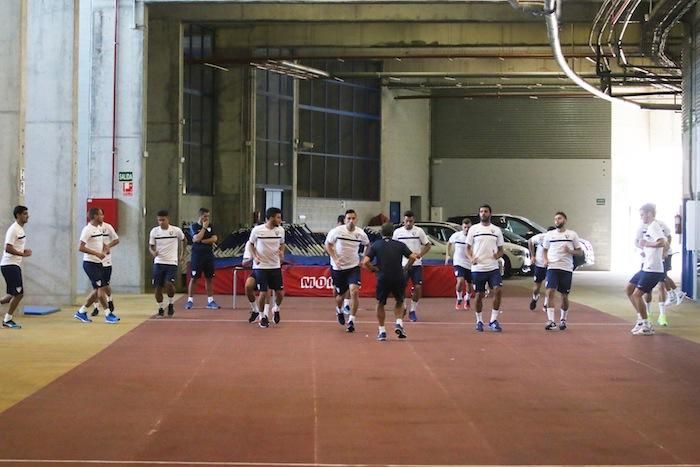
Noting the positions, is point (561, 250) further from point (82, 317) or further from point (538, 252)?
point (82, 317)

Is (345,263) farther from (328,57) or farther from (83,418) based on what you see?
(328,57)

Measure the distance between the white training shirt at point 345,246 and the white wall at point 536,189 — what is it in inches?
992

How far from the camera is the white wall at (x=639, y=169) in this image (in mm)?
41750

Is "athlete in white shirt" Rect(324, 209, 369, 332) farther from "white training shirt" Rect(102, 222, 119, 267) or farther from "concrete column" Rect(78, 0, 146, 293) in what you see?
"concrete column" Rect(78, 0, 146, 293)

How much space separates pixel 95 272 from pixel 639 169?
29.4 metres

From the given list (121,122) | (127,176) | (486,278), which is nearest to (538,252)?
→ (486,278)

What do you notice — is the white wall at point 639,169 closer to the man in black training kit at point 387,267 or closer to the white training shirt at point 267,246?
the white training shirt at point 267,246

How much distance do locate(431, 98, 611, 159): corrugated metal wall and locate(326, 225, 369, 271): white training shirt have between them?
25973 millimetres

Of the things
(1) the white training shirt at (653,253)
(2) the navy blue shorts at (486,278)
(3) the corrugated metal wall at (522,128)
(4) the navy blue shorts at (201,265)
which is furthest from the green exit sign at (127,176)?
(3) the corrugated metal wall at (522,128)

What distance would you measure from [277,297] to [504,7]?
10768mm

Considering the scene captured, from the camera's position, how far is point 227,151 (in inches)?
1425

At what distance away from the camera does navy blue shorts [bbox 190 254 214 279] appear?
21625 millimetres

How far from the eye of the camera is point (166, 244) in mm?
19234

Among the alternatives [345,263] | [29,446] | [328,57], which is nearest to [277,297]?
[345,263]
